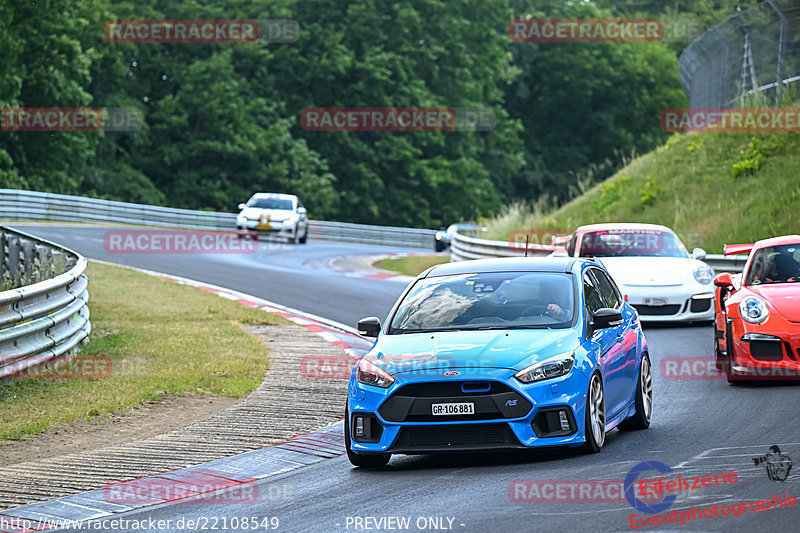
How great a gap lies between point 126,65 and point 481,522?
54.0m

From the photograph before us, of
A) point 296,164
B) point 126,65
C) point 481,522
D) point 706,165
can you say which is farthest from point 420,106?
point 481,522

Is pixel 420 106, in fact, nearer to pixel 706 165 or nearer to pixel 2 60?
pixel 2 60

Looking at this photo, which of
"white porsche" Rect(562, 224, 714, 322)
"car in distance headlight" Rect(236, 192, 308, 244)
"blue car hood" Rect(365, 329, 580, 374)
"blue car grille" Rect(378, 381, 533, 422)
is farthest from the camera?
"car in distance headlight" Rect(236, 192, 308, 244)

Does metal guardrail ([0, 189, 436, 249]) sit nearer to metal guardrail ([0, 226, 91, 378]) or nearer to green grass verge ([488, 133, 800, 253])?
green grass verge ([488, 133, 800, 253])

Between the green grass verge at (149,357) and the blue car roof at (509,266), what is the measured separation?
3.18m

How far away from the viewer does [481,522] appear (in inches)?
271

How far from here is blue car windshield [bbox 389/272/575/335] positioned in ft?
30.6

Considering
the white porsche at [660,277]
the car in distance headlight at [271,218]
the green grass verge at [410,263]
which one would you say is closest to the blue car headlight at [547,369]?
the white porsche at [660,277]

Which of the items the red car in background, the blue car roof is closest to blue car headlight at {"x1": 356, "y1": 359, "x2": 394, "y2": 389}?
the blue car roof

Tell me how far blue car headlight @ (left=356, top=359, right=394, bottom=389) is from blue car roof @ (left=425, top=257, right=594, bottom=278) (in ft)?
4.71

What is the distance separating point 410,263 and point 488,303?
27583 millimetres

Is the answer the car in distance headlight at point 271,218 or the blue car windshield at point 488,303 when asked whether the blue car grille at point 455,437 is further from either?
the car in distance headlight at point 271,218

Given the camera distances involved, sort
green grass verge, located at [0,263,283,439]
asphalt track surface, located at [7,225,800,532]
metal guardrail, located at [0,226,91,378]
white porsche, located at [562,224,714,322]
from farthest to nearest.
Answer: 1. white porsche, located at [562,224,714,322]
2. metal guardrail, located at [0,226,91,378]
3. green grass verge, located at [0,263,283,439]
4. asphalt track surface, located at [7,225,800,532]

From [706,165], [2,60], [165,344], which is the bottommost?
[165,344]
